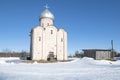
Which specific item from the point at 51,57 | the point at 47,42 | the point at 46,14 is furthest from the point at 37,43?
the point at 46,14

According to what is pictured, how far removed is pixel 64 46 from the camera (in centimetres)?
4009

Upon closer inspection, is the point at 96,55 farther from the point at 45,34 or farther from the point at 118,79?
the point at 118,79

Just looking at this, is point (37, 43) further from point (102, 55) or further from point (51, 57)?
point (102, 55)

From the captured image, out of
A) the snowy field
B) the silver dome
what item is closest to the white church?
the silver dome

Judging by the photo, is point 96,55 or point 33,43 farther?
point 96,55

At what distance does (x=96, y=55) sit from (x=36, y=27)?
64.1 ft

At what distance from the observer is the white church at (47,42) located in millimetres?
38000

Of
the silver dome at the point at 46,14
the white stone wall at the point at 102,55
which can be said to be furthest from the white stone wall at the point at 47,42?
the white stone wall at the point at 102,55

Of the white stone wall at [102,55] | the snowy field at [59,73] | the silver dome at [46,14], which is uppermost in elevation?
the silver dome at [46,14]

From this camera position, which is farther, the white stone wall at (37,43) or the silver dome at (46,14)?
the silver dome at (46,14)

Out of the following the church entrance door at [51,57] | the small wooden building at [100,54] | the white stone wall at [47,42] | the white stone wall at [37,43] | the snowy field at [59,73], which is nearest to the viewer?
the snowy field at [59,73]

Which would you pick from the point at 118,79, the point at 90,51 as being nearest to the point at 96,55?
the point at 90,51

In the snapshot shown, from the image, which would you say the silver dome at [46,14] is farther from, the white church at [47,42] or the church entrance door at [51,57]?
the church entrance door at [51,57]

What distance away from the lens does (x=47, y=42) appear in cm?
3872
